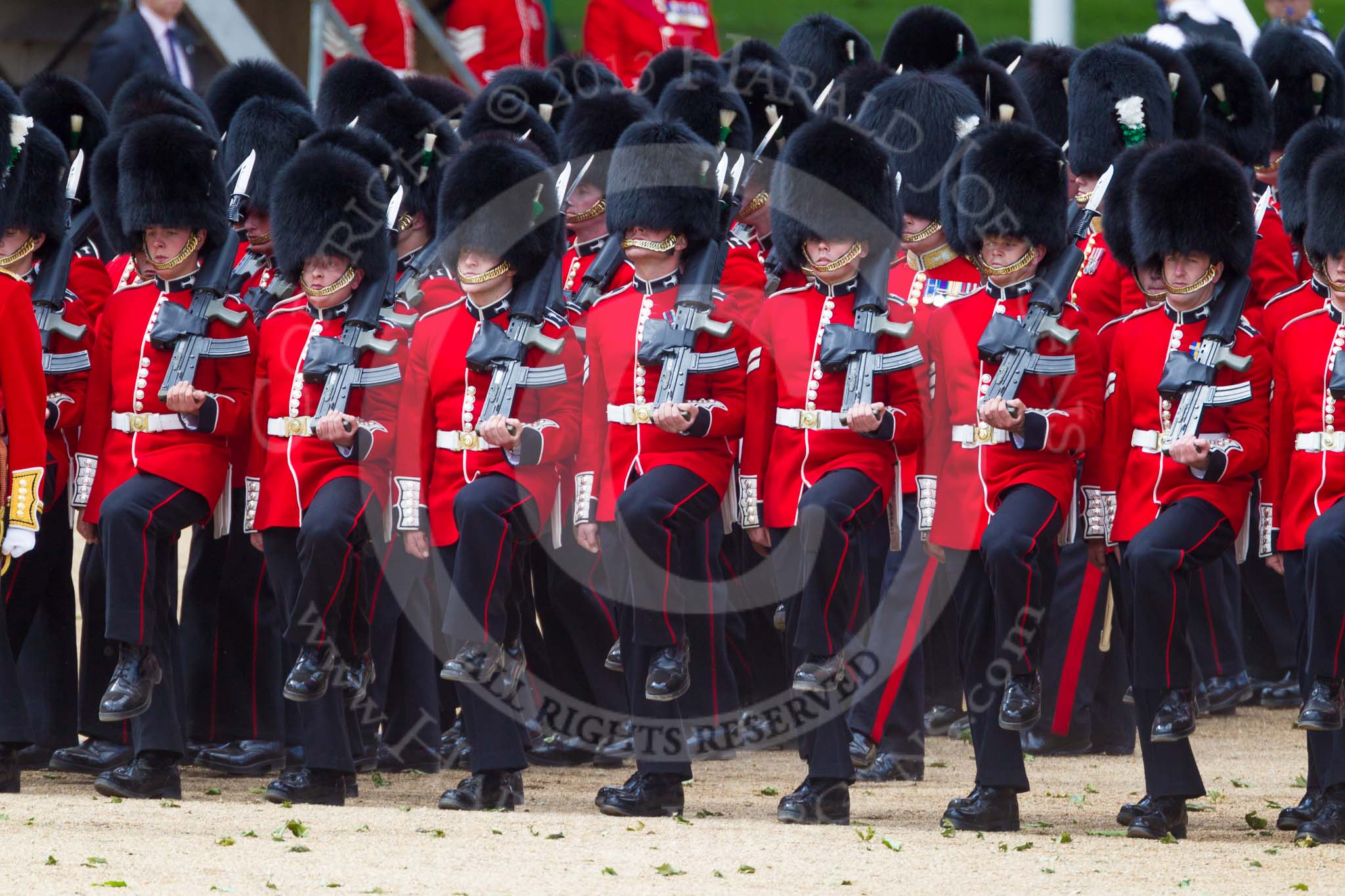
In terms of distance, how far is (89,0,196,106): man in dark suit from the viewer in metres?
7.93

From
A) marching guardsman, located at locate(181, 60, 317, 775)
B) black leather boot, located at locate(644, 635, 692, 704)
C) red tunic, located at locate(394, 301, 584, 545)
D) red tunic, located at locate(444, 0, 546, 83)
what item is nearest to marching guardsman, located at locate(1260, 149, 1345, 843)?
black leather boot, located at locate(644, 635, 692, 704)

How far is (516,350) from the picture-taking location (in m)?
5.54

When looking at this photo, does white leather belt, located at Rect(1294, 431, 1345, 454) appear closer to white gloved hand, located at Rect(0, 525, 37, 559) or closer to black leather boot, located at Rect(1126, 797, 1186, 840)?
black leather boot, located at Rect(1126, 797, 1186, 840)

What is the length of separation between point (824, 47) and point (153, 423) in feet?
9.41

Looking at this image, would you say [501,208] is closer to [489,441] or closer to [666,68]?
[489,441]

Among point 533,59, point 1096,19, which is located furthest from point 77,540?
point 1096,19

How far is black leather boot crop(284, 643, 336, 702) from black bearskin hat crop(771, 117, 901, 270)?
1.36 metres

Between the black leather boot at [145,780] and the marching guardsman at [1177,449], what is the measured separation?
6.86 feet

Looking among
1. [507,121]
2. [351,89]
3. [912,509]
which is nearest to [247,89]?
[351,89]

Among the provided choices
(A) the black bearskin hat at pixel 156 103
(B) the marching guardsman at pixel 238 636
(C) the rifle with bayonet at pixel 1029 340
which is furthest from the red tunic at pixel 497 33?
(C) the rifle with bayonet at pixel 1029 340

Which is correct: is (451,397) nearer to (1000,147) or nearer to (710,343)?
(710,343)

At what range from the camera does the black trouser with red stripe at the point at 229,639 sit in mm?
6004

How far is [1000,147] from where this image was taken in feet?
18.8

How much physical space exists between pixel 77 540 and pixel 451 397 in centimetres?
371
